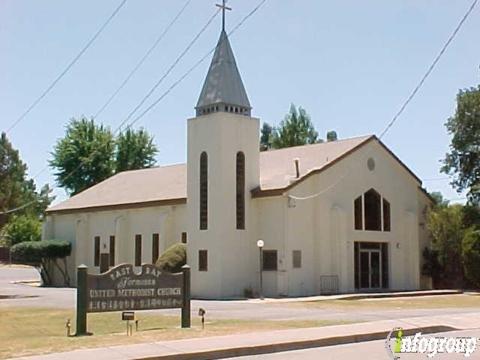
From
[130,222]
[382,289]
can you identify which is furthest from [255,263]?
[130,222]

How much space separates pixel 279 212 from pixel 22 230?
5937 cm

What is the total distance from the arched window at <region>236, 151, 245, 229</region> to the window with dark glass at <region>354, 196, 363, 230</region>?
6604 millimetres

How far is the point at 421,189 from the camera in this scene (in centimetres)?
4547

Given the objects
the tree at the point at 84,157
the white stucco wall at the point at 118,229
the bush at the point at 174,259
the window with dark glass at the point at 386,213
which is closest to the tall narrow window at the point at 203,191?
the bush at the point at 174,259

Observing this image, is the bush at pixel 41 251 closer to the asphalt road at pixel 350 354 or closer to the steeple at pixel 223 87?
the steeple at pixel 223 87

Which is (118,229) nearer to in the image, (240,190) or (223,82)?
(240,190)

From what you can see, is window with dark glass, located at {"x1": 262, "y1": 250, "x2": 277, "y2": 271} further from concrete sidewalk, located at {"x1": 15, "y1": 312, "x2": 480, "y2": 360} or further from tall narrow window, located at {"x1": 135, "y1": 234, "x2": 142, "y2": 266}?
concrete sidewalk, located at {"x1": 15, "y1": 312, "x2": 480, "y2": 360}

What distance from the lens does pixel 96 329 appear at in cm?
1967

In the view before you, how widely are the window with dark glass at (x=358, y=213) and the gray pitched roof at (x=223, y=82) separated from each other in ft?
25.5

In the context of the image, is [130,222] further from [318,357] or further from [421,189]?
[318,357]

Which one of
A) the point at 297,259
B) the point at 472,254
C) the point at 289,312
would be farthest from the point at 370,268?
the point at 289,312

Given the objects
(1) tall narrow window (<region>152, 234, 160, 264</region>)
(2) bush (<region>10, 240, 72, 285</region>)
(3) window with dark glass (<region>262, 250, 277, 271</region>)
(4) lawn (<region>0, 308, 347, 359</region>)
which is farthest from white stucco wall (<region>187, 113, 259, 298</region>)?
(2) bush (<region>10, 240, 72, 285</region>)

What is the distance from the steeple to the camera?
38625 millimetres

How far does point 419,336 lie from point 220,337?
172 inches
